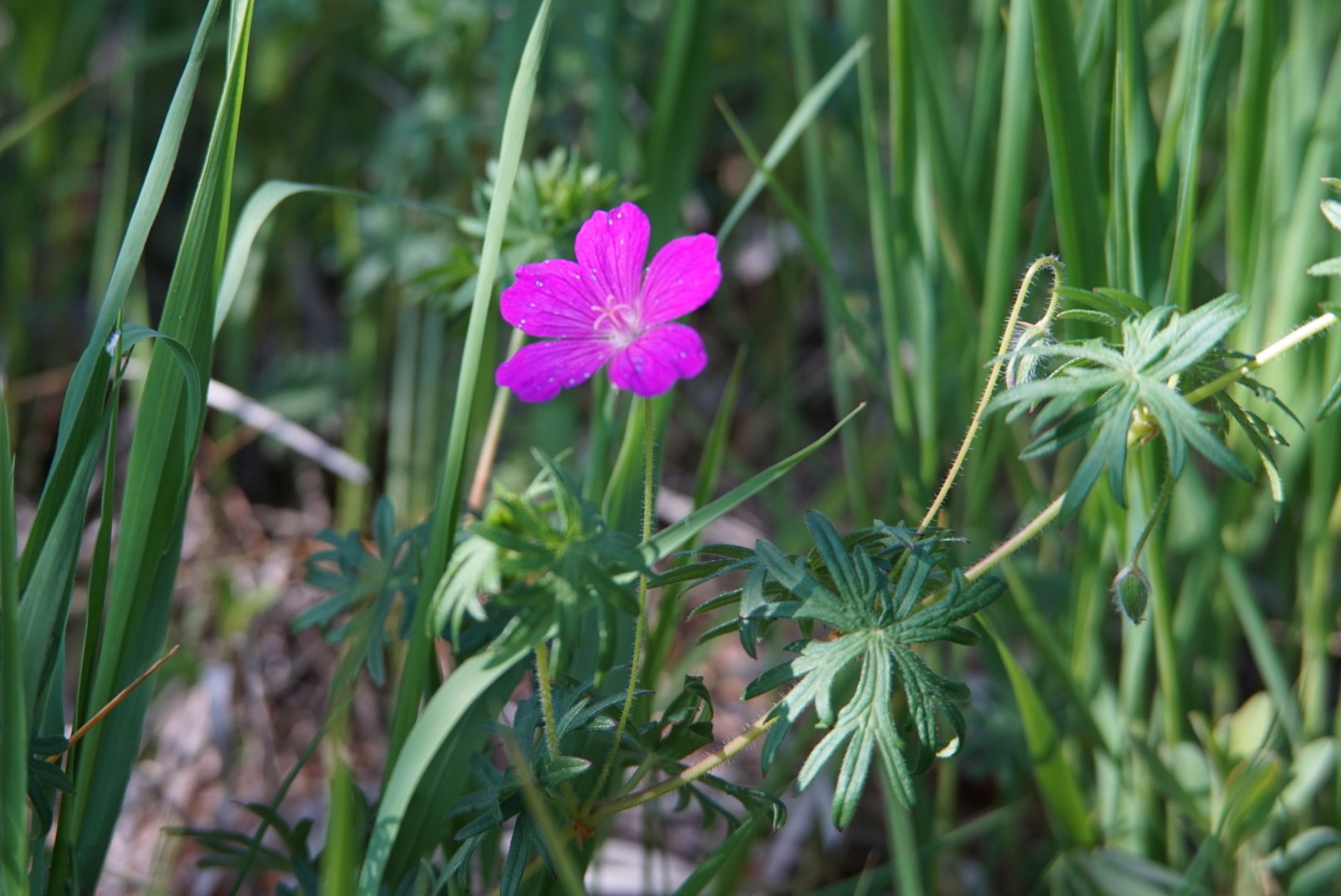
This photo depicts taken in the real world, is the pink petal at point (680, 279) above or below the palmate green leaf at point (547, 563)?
above

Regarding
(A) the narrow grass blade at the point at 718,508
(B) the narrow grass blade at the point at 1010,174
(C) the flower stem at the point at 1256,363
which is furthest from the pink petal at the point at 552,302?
(B) the narrow grass blade at the point at 1010,174

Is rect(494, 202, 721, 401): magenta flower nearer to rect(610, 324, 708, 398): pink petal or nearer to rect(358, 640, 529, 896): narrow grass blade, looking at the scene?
rect(610, 324, 708, 398): pink petal

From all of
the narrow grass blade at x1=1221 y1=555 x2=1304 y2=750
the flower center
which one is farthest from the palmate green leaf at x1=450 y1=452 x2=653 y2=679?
the narrow grass blade at x1=1221 y1=555 x2=1304 y2=750

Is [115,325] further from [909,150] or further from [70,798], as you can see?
[909,150]

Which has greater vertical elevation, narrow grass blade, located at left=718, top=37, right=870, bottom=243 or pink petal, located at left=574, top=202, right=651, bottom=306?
narrow grass blade, located at left=718, top=37, right=870, bottom=243

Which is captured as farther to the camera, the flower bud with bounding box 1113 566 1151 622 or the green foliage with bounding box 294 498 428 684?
the green foliage with bounding box 294 498 428 684

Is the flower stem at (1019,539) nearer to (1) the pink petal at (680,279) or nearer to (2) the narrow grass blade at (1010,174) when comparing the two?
(1) the pink petal at (680,279)

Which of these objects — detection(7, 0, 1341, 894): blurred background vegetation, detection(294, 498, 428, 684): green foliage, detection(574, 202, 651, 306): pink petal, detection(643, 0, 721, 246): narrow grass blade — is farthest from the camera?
detection(643, 0, 721, 246): narrow grass blade

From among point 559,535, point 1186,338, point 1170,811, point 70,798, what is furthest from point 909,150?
point 70,798
